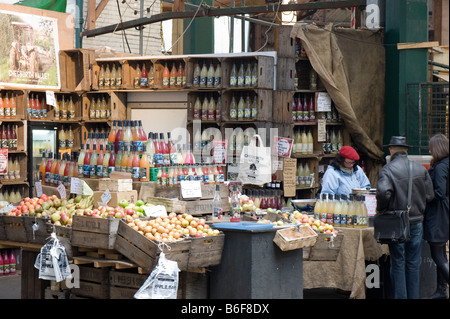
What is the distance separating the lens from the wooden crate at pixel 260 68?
9367mm

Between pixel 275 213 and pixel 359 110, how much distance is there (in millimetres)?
3632

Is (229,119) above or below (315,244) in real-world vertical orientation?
above

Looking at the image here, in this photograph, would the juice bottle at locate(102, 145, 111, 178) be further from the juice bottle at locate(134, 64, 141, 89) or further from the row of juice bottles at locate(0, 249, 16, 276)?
the juice bottle at locate(134, 64, 141, 89)

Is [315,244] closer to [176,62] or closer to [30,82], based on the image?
[176,62]

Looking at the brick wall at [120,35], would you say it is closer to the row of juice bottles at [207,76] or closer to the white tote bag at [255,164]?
the row of juice bottles at [207,76]

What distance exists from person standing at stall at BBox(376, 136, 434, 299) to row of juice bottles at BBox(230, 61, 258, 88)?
294 centimetres

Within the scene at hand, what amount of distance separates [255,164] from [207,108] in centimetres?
140

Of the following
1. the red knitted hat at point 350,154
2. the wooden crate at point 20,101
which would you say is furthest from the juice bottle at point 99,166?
the wooden crate at point 20,101

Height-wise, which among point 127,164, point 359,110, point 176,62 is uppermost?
point 176,62

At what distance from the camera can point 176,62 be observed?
10352 millimetres

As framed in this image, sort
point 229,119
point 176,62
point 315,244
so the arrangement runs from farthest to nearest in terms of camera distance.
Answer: point 176,62
point 229,119
point 315,244

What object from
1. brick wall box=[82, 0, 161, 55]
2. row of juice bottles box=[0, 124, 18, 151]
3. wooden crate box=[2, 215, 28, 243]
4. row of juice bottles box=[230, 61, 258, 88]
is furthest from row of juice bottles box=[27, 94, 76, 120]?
brick wall box=[82, 0, 161, 55]

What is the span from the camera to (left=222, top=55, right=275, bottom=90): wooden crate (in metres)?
9.37

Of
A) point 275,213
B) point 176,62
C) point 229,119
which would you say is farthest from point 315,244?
point 176,62
